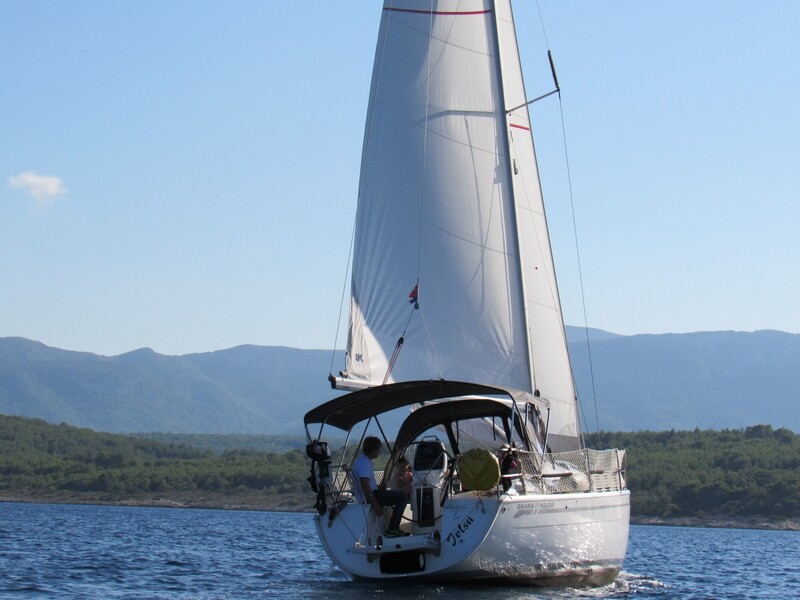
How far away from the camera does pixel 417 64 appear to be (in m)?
28.1

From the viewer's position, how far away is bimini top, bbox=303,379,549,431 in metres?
22.6

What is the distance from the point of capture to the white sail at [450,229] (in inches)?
1038

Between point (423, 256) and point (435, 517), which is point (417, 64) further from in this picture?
point (435, 517)

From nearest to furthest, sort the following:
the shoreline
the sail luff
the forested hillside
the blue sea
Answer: the blue sea < the sail luff < the forested hillside < the shoreline

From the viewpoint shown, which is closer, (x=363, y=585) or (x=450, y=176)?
(x=363, y=585)

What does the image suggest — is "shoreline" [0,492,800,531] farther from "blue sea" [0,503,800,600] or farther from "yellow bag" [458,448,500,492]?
"yellow bag" [458,448,500,492]

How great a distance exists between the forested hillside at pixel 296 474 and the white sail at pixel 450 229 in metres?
55.3

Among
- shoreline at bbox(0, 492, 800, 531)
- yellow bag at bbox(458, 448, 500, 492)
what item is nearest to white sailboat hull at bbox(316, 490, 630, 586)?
yellow bag at bbox(458, 448, 500, 492)

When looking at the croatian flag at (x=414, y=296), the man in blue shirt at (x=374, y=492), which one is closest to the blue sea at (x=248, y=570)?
the man in blue shirt at (x=374, y=492)

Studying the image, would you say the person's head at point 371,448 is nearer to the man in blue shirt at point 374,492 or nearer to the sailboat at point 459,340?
the man in blue shirt at point 374,492

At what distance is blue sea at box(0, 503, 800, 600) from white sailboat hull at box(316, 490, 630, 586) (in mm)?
358

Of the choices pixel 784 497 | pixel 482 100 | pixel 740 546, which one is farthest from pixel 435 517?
pixel 784 497

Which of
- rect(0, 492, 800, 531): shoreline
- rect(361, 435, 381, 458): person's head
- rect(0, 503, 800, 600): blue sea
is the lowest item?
rect(0, 503, 800, 600): blue sea

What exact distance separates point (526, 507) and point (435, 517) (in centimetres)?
162
